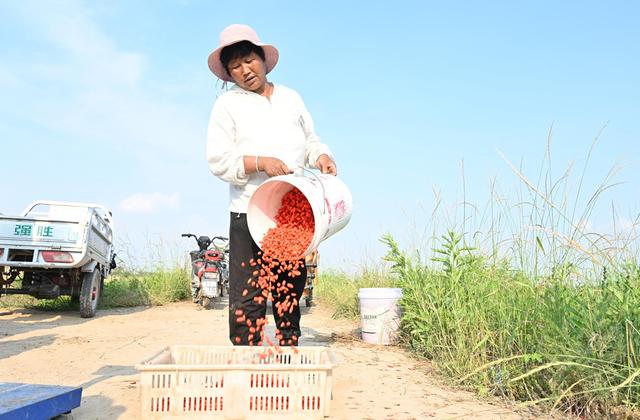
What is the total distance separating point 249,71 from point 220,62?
0.65 ft

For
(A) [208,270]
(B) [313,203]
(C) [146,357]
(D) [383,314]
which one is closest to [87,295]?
(A) [208,270]

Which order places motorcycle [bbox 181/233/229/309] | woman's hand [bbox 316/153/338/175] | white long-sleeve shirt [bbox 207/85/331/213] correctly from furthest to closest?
motorcycle [bbox 181/233/229/309] → woman's hand [bbox 316/153/338/175] → white long-sleeve shirt [bbox 207/85/331/213]

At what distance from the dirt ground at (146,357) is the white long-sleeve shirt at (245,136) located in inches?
44.1

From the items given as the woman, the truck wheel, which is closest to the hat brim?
the woman

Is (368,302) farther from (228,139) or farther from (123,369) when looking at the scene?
(228,139)

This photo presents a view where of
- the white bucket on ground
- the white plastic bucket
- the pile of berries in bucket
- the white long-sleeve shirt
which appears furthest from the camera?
the white bucket on ground

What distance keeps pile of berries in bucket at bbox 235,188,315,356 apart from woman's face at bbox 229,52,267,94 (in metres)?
0.58

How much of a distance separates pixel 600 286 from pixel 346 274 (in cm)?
608

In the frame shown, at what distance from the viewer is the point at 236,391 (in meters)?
2.31

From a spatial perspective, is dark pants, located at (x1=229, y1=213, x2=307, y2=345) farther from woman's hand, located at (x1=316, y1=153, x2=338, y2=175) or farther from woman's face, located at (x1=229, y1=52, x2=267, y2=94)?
woman's face, located at (x1=229, y1=52, x2=267, y2=94)

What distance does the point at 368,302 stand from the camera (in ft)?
14.6

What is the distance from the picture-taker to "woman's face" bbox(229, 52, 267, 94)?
8.93ft

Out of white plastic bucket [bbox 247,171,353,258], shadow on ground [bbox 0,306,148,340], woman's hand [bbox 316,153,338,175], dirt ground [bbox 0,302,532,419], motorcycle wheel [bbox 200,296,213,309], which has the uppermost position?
woman's hand [bbox 316,153,338,175]

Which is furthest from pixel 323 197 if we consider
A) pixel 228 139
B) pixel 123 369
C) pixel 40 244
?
pixel 40 244
